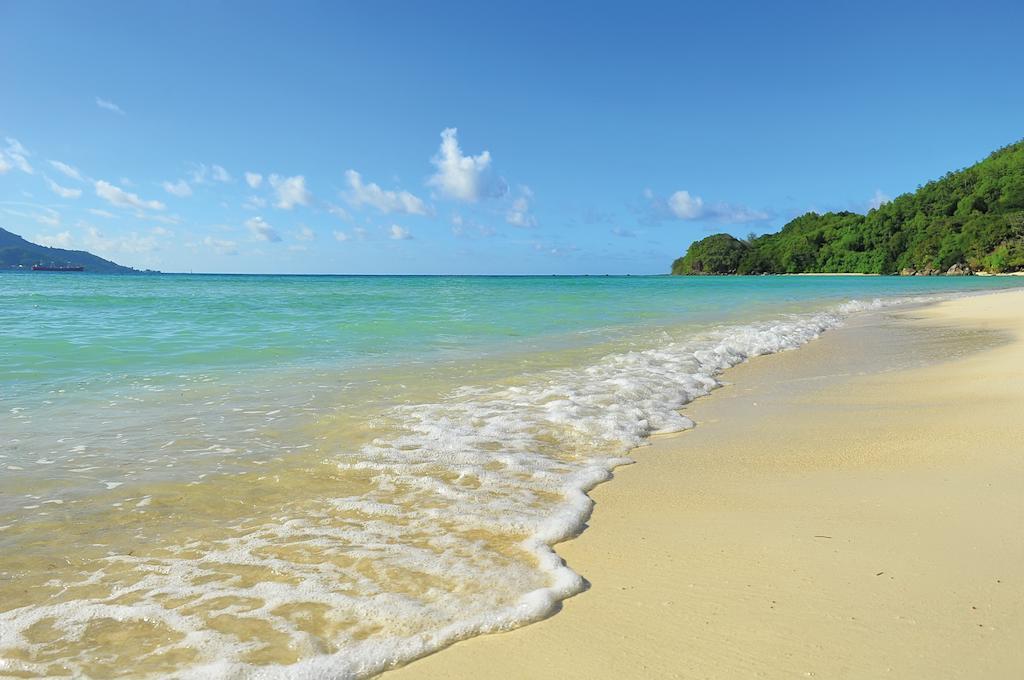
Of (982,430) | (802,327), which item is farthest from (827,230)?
(982,430)

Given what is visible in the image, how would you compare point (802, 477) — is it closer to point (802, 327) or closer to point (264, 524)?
point (264, 524)

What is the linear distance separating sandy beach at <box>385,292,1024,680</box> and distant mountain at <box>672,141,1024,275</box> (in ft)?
311

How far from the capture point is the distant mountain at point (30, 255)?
142 metres

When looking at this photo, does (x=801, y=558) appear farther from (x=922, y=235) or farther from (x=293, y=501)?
(x=922, y=235)

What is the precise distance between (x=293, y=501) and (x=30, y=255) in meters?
183

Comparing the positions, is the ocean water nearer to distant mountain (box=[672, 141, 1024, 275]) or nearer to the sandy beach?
the sandy beach

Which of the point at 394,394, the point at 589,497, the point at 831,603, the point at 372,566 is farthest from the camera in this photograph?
the point at 394,394

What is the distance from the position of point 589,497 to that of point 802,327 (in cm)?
1246

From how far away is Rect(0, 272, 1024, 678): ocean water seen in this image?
2.24m

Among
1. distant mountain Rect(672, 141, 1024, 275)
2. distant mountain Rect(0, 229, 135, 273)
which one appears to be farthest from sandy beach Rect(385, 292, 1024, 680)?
distant mountain Rect(0, 229, 135, 273)

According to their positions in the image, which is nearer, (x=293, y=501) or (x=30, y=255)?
(x=293, y=501)

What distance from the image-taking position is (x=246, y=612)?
2379 millimetres

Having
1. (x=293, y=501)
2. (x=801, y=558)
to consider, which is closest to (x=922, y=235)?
(x=801, y=558)

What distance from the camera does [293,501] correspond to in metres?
3.60
